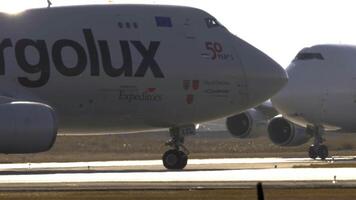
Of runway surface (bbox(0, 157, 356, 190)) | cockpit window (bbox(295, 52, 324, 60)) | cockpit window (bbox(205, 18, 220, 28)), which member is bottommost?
runway surface (bbox(0, 157, 356, 190))

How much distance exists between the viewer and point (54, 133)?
113 feet

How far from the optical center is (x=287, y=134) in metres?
63.3

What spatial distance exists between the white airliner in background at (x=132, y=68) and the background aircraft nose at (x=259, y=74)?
35 mm

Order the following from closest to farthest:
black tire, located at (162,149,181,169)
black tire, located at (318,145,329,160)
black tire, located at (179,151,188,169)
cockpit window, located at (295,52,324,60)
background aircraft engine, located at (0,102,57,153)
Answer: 1. background aircraft engine, located at (0,102,57,153)
2. black tire, located at (179,151,188,169)
3. black tire, located at (162,149,181,169)
4. black tire, located at (318,145,329,160)
5. cockpit window, located at (295,52,324,60)

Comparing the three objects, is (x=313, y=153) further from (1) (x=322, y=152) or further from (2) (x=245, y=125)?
(2) (x=245, y=125)

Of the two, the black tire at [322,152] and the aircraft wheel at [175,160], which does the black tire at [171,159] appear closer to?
the aircraft wheel at [175,160]

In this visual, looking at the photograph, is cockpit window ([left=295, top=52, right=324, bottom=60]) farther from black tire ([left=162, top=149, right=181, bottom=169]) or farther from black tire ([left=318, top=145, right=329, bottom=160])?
black tire ([left=162, top=149, right=181, bottom=169])

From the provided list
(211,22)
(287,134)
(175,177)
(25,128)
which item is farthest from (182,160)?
(287,134)

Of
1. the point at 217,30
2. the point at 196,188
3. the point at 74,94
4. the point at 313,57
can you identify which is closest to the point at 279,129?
the point at 313,57

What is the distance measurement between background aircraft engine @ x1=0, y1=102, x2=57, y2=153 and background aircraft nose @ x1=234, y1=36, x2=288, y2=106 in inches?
457

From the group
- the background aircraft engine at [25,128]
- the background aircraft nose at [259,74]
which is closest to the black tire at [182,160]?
the background aircraft nose at [259,74]

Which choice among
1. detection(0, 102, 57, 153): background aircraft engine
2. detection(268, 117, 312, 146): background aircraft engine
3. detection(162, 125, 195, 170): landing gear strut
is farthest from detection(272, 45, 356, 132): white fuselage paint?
detection(0, 102, 57, 153): background aircraft engine

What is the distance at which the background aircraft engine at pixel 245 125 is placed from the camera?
62.2m

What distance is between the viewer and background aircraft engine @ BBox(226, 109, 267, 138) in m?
62.2
